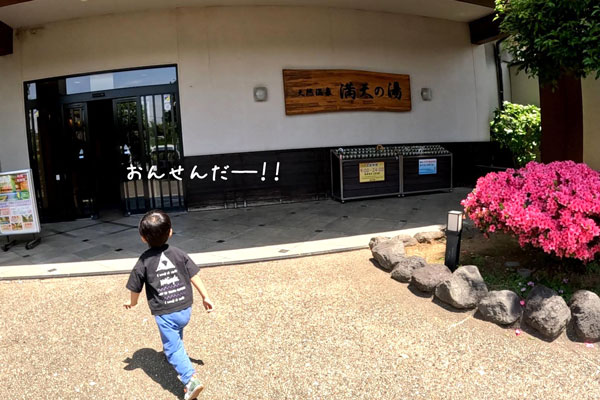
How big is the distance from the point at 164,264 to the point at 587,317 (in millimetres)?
3209

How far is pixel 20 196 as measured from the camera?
22.1 ft

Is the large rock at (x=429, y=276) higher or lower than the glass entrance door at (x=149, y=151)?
lower

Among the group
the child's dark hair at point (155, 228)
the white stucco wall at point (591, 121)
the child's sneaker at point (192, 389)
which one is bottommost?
the child's sneaker at point (192, 389)

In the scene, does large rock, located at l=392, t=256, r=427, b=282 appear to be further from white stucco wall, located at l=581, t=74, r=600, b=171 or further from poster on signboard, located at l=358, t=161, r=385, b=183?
poster on signboard, located at l=358, t=161, r=385, b=183

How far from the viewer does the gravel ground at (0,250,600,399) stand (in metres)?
2.72

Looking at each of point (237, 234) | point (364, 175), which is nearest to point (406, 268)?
point (237, 234)

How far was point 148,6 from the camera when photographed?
8547mm

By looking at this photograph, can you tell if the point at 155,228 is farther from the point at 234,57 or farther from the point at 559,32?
the point at 234,57

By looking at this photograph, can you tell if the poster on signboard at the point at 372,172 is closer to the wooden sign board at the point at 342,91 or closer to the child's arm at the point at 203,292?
the wooden sign board at the point at 342,91

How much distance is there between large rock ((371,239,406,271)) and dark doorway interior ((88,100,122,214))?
7.30 meters

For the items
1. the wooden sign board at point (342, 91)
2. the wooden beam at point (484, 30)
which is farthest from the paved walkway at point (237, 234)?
the wooden beam at point (484, 30)

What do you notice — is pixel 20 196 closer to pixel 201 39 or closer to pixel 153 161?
pixel 153 161

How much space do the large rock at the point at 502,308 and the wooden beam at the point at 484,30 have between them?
9.11 m

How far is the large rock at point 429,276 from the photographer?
13.1ft
